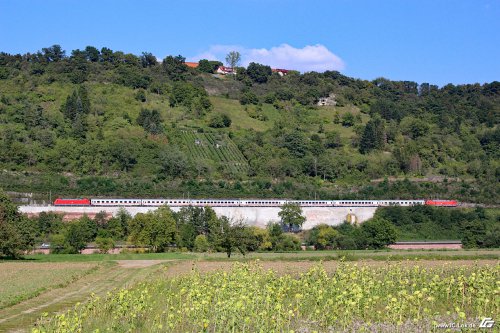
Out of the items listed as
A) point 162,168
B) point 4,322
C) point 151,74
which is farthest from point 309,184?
point 4,322

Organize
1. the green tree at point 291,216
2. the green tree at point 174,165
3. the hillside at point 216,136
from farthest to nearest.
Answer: the green tree at point 174,165 < the hillside at point 216,136 < the green tree at point 291,216

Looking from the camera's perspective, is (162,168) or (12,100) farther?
(12,100)

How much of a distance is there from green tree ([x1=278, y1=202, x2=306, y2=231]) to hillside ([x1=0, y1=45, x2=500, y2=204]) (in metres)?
15.3

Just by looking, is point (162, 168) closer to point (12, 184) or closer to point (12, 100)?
point (12, 184)

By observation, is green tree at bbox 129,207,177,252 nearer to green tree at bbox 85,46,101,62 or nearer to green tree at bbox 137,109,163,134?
green tree at bbox 137,109,163,134

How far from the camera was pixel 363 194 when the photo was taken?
385ft

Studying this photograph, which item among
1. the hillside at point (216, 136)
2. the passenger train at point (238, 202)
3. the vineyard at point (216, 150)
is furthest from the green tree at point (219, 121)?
the passenger train at point (238, 202)

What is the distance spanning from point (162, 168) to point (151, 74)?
216ft

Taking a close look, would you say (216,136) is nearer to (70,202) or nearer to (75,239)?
(70,202)

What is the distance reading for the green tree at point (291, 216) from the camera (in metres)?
96.6

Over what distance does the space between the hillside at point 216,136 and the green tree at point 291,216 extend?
15.3m

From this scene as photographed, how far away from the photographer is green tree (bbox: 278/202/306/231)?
96.6 metres

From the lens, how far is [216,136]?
143 metres

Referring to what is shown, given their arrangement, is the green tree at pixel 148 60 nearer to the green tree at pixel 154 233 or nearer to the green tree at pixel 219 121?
the green tree at pixel 219 121
